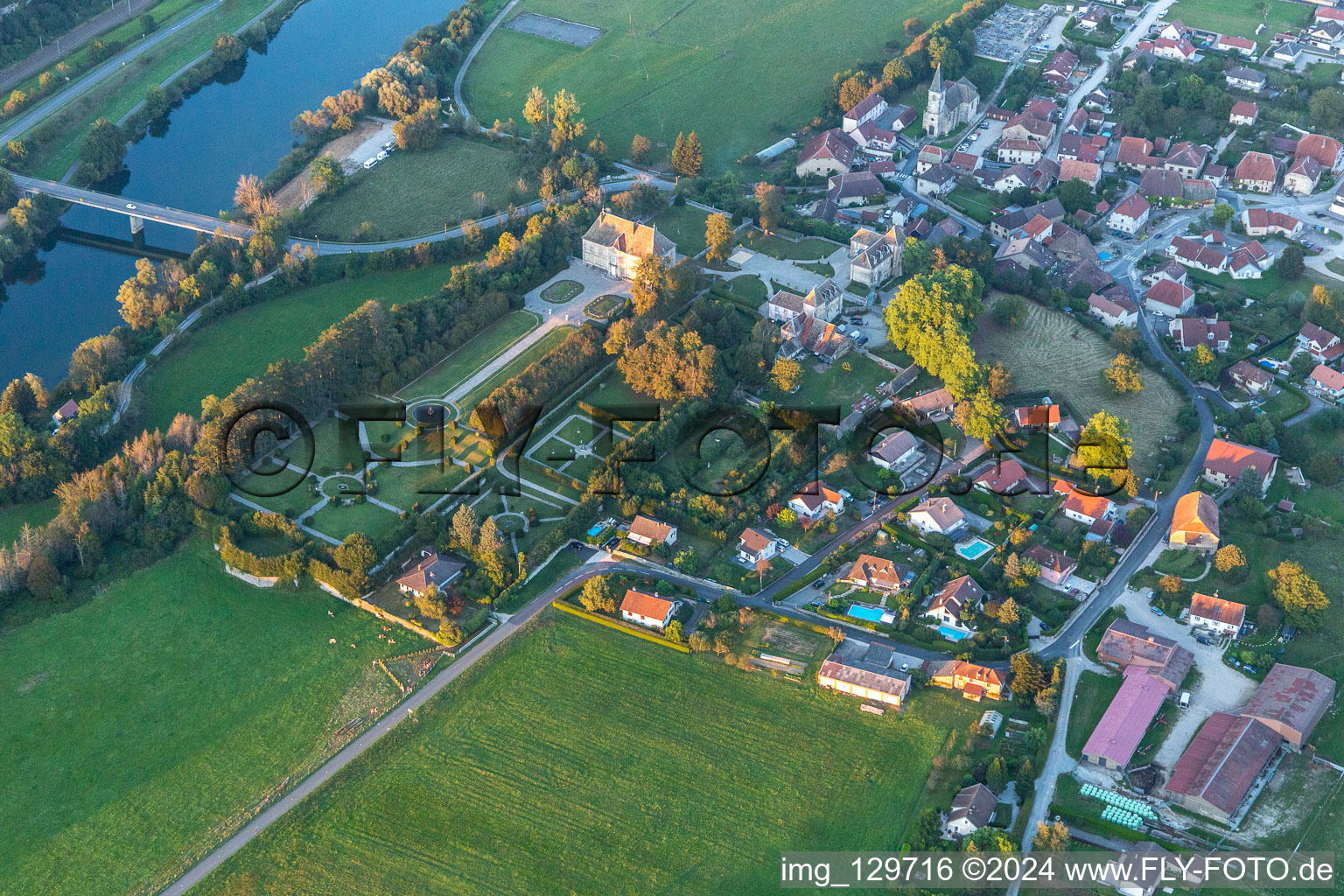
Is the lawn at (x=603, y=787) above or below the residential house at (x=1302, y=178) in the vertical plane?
below

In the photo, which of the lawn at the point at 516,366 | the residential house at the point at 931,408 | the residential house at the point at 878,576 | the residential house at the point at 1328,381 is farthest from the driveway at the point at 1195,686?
the lawn at the point at 516,366

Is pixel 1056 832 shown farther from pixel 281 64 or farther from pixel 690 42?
pixel 281 64

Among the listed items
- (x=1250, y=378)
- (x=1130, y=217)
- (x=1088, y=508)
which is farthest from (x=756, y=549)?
(x=1130, y=217)

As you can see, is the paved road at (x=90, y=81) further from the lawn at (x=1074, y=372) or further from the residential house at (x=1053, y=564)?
the residential house at (x=1053, y=564)

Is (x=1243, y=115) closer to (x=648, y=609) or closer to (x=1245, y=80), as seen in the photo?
(x=1245, y=80)

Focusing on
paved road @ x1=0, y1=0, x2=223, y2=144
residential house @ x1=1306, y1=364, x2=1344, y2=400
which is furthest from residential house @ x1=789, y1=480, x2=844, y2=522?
paved road @ x1=0, y1=0, x2=223, y2=144

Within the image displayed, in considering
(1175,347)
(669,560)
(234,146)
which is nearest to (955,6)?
(1175,347)
